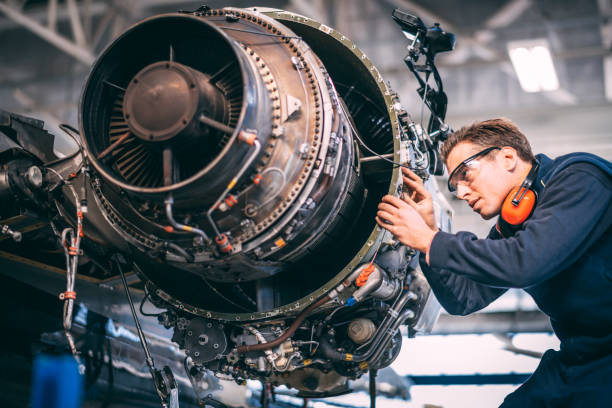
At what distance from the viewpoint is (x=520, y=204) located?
2.66 m

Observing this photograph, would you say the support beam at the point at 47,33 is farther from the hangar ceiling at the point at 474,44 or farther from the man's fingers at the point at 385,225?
the man's fingers at the point at 385,225

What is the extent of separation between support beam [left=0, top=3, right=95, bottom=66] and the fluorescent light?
529 centimetres

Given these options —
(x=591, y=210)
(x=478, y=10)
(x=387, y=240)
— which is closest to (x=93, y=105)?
(x=387, y=240)

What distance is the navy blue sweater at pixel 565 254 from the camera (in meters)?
2.36

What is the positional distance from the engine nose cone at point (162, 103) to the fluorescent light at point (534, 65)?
17.6 ft

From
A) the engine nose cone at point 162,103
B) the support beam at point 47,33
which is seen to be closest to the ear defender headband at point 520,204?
the engine nose cone at point 162,103

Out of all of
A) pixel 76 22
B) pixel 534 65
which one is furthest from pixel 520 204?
pixel 76 22

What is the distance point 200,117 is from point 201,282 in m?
1.20

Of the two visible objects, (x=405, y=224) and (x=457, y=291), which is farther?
(x=457, y=291)

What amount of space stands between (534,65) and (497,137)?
4763 millimetres

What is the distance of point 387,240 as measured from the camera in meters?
2.96

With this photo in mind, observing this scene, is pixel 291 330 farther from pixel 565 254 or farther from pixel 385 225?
pixel 565 254

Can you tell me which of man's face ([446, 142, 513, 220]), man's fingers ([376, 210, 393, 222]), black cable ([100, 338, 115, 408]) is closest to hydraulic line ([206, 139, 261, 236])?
man's fingers ([376, 210, 393, 222])

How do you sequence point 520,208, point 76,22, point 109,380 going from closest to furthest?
point 520,208
point 109,380
point 76,22
